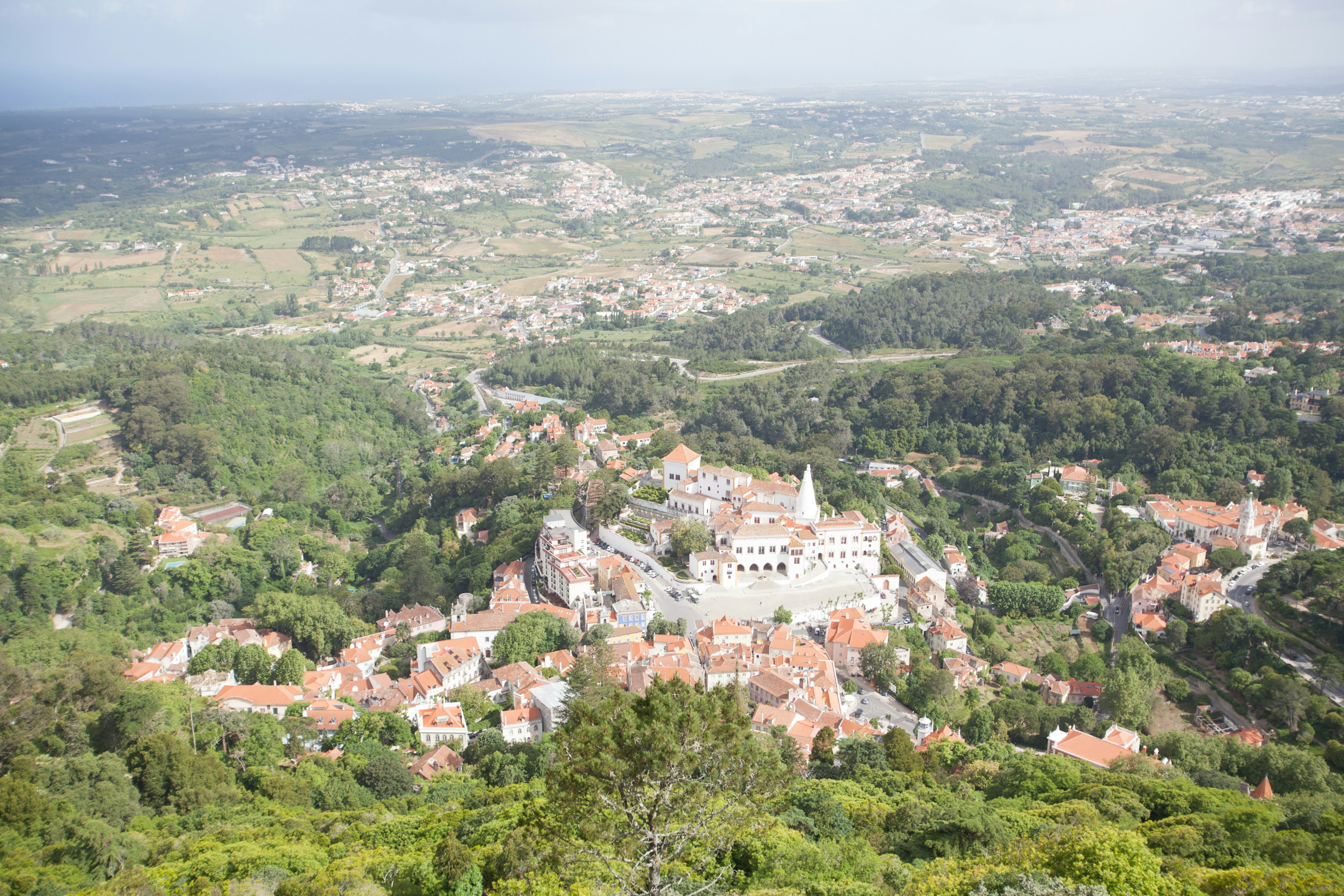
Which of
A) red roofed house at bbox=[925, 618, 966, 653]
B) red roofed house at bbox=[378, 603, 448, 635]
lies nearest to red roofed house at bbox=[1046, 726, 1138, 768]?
red roofed house at bbox=[925, 618, 966, 653]

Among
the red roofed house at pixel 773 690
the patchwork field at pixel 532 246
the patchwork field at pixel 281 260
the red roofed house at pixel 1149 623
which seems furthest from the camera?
the patchwork field at pixel 532 246

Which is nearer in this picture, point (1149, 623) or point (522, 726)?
point (522, 726)

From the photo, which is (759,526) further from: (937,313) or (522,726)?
(937,313)

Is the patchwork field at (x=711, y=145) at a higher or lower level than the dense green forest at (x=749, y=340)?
higher

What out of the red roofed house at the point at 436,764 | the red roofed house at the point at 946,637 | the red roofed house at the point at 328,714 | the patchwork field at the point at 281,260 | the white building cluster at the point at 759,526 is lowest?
the red roofed house at the point at 946,637

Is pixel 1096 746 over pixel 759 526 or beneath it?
beneath

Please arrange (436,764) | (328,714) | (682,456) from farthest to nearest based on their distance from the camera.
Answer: (682,456), (328,714), (436,764)

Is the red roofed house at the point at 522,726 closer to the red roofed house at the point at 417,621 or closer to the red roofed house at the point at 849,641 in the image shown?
the red roofed house at the point at 417,621

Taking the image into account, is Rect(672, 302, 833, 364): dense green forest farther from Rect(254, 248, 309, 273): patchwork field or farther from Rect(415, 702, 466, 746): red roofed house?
Rect(415, 702, 466, 746): red roofed house

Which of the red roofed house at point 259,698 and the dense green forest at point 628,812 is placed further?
the red roofed house at point 259,698

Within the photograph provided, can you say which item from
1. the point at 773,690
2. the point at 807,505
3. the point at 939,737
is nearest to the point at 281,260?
the point at 807,505

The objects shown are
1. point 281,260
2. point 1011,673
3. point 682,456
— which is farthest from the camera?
point 281,260

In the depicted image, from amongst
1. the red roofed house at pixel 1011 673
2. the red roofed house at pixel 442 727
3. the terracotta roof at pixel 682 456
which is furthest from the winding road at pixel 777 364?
the red roofed house at pixel 442 727
